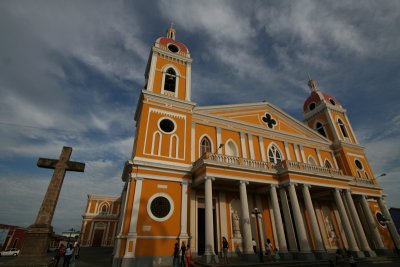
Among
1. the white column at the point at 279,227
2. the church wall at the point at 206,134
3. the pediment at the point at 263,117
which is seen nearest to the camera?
the white column at the point at 279,227

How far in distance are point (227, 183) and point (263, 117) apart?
892cm

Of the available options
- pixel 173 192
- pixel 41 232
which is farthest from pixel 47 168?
pixel 173 192

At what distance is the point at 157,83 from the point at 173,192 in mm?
8841

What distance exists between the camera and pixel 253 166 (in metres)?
15.3

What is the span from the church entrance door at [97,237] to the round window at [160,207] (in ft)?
104

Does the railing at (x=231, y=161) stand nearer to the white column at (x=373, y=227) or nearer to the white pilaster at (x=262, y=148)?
the white pilaster at (x=262, y=148)

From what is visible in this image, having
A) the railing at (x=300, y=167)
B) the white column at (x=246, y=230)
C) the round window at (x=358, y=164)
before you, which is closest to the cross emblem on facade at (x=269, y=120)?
the railing at (x=300, y=167)

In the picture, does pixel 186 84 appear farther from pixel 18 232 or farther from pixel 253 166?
pixel 18 232

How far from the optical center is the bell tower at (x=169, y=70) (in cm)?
1781

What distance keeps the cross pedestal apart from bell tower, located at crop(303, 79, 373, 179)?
2457 cm

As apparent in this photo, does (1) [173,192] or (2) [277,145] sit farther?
(2) [277,145]

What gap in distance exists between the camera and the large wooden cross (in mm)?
9484

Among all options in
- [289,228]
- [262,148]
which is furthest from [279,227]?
[262,148]

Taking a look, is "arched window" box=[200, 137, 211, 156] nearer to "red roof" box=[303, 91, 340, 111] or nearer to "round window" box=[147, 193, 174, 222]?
"round window" box=[147, 193, 174, 222]
